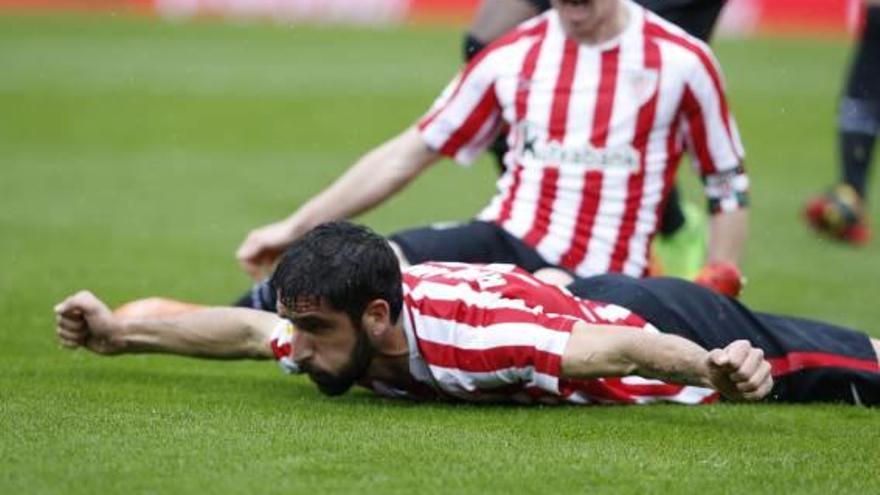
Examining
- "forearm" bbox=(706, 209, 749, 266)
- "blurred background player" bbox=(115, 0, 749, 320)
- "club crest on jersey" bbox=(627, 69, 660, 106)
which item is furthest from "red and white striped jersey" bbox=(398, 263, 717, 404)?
"forearm" bbox=(706, 209, 749, 266)

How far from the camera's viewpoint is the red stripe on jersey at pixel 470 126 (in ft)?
25.5

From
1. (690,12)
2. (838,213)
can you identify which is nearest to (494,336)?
(690,12)

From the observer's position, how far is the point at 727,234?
787 cm

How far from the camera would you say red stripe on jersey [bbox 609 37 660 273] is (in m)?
7.62

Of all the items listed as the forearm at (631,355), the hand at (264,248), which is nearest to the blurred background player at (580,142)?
the hand at (264,248)

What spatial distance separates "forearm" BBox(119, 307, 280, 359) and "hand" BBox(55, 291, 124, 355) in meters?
0.03

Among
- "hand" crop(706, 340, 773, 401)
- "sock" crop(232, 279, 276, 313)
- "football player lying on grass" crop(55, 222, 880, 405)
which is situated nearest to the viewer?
"hand" crop(706, 340, 773, 401)

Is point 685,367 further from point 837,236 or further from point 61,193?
point 61,193

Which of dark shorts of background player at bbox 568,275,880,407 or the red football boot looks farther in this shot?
the red football boot

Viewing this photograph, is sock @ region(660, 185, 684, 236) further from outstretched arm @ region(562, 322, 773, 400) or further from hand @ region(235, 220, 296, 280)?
outstretched arm @ region(562, 322, 773, 400)

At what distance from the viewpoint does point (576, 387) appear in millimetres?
6285

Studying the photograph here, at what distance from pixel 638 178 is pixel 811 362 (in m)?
1.39

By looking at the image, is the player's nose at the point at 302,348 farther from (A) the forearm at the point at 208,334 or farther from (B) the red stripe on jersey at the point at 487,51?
(B) the red stripe on jersey at the point at 487,51

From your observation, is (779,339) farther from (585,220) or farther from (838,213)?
(838,213)
